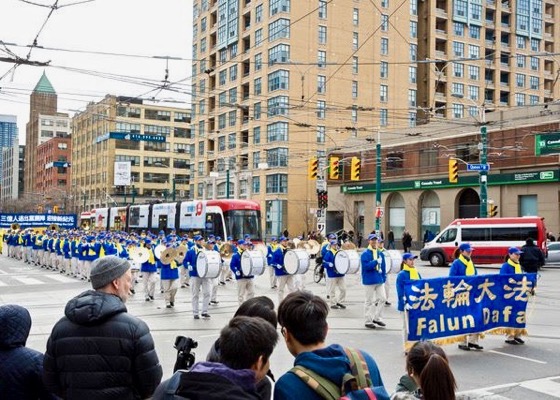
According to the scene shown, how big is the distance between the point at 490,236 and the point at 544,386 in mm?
24118

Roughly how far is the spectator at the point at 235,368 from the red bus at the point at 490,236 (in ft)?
95.5

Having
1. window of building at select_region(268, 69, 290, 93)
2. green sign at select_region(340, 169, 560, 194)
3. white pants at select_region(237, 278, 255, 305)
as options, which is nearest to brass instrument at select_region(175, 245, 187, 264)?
white pants at select_region(237, 278, 255, 305)

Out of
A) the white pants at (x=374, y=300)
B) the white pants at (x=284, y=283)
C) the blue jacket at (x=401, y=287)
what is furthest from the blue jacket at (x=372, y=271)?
the white pants at (x=284, y=283)

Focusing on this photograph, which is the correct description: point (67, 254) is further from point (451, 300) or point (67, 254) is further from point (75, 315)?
point (75, 315)

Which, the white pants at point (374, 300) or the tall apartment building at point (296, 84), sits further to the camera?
the tall apartment building at point (296, 84)

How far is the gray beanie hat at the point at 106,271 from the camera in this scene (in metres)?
4.04

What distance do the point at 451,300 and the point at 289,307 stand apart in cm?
757

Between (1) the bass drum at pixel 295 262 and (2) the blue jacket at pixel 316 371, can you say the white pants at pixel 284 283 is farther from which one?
(2) the blue jacket at pixel 316 371

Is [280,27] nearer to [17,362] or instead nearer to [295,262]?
[295,262]

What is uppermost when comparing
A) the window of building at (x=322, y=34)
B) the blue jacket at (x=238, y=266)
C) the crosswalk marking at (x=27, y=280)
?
the window of building at (x=322, y=34)

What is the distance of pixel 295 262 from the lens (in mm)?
16562

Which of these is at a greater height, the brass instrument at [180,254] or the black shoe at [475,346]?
the brass instrument at [180,254]

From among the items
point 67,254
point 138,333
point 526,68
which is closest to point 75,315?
point 138,333

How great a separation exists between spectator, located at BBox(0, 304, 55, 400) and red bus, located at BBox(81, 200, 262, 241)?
103ft
